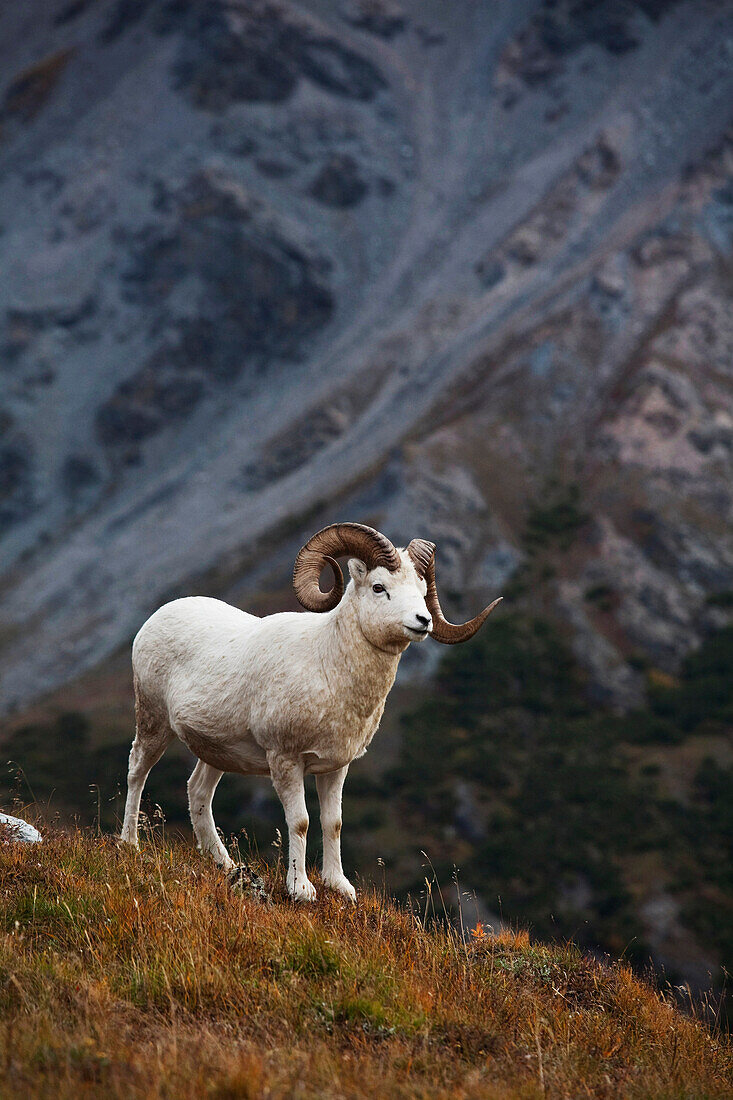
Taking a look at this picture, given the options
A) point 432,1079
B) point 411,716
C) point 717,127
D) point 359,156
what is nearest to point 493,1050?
point 432,1079

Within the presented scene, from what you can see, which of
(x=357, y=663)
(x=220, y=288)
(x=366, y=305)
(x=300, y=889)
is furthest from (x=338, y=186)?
(x=300, y=889)

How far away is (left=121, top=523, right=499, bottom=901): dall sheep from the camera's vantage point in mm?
9227

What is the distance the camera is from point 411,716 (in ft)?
293

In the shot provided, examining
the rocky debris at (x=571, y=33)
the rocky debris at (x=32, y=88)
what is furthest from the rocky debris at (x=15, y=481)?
the rocky debris at (x=571, y=33)

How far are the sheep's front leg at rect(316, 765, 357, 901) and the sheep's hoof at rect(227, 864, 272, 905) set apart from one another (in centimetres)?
75

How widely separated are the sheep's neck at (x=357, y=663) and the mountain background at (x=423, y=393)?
148 ft

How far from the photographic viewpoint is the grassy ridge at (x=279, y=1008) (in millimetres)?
4953

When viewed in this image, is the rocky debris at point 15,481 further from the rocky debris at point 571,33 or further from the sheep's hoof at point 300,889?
the sheep's hoof at point 300,889

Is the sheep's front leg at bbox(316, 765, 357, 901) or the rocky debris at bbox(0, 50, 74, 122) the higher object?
the rocky debris at bbox(0, 50, 74, 122)

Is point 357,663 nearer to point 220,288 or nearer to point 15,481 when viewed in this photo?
point 15,481

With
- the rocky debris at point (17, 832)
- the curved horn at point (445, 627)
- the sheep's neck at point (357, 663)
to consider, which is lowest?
the rocky debris at point (17, 832)

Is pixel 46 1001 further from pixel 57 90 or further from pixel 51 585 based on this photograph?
pixel 57 90

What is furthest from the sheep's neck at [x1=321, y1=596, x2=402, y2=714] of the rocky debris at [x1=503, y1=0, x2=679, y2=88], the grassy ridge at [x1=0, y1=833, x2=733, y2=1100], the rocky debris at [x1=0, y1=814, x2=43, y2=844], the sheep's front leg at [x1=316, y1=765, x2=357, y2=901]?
the rocky debris at [x1=503, y1=0, x2=679, y2=88]

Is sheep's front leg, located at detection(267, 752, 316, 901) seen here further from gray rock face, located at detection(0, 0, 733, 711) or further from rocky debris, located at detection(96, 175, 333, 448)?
rocky debris, located at detection(96, 175, 333, 448)
